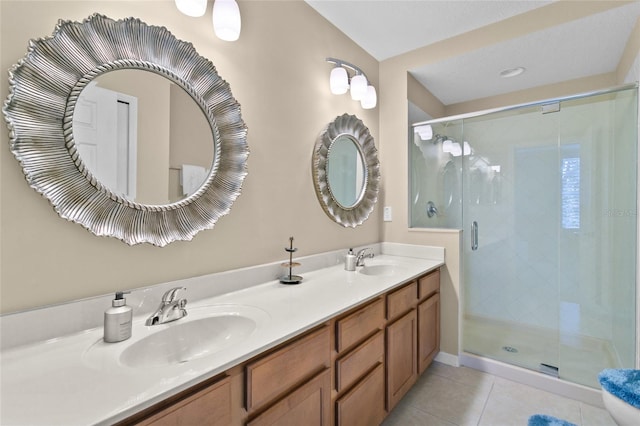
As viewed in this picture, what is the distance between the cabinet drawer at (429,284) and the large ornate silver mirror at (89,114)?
4.62ft

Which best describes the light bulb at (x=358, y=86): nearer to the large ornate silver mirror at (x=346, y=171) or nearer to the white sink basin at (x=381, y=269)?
the large ornate silver mirror at (x=346, y=171)

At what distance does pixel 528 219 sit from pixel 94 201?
9.44ft

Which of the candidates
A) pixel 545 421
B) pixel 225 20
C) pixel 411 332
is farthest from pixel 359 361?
pixel 225 20

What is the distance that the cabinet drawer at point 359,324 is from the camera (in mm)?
1273

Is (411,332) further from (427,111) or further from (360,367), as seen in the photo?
(427,111)

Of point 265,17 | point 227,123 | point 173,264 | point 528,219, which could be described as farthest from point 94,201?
point 528,219

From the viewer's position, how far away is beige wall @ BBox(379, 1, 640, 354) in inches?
86.4

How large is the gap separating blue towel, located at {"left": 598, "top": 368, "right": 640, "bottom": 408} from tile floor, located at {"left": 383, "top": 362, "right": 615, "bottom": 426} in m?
0.59

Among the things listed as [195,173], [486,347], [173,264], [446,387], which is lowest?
[446,387]

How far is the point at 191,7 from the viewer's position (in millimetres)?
1208

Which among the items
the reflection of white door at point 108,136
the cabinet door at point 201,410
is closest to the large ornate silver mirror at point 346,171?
the reflection of white door at point 108,136

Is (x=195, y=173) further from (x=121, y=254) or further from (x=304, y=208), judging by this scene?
(x=304, y=208)

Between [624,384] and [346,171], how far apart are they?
1.81 m

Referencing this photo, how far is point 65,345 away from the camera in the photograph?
2.97ft
